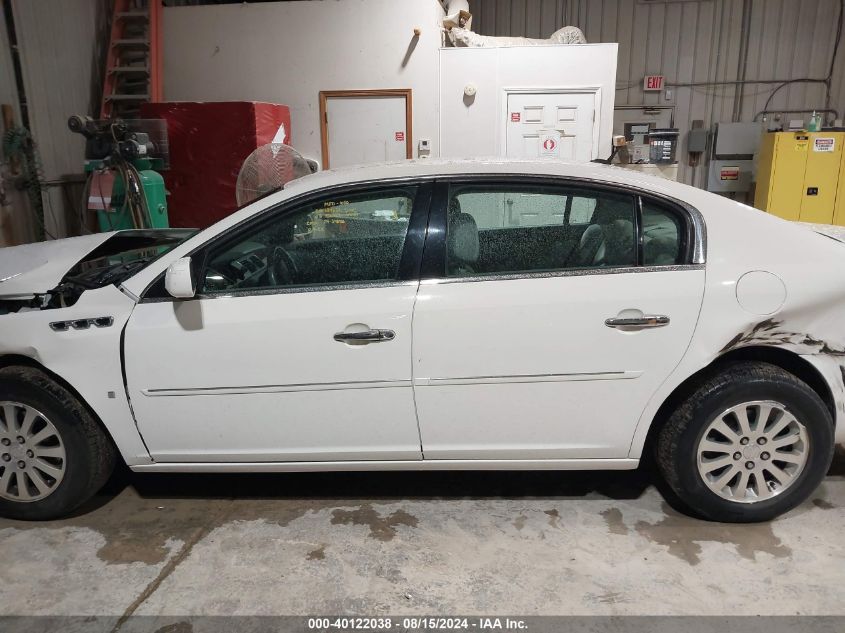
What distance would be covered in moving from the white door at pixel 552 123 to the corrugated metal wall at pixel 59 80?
15.6ft

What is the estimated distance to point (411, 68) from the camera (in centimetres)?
717

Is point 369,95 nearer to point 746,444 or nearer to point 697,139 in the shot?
point 697,139

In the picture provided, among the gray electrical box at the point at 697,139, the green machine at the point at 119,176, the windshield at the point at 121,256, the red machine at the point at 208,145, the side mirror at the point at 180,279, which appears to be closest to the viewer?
the side mirror at the point at 180,279

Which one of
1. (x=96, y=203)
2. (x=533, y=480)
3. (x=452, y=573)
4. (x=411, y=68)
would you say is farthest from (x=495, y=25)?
(x=452, y=573)

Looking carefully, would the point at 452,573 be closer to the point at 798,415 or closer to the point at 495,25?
the point at 798,415

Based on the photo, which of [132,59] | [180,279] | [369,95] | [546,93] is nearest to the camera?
[180,279]

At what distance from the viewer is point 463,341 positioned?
2367 mm

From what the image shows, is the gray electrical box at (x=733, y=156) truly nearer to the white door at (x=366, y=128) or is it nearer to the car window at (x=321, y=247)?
the white door at (x=366, y=128)

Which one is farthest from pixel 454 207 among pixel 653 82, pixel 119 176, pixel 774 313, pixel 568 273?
pixel 653 82

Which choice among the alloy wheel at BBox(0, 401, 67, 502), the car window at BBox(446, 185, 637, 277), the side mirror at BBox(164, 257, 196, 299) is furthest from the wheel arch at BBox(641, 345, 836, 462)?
the alloy wheel at BBox(0, 401, 67, 502)

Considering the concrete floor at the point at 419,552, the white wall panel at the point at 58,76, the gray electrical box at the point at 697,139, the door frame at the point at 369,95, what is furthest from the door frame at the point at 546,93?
the concrete floor at the point at 419,552

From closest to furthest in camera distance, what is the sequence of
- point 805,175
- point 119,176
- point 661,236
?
point 661,236, point 119,176, point 805,175

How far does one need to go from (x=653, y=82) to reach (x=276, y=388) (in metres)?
8.48

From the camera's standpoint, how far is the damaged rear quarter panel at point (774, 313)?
2.35m
